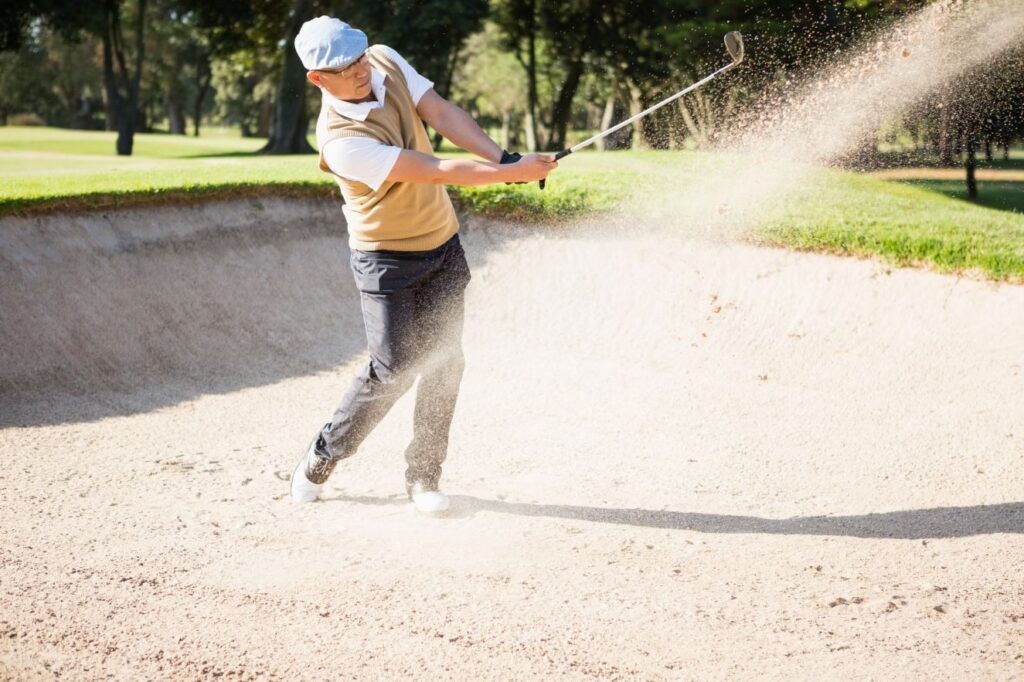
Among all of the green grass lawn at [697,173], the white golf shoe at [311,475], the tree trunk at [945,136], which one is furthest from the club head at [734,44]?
the tree trunk at [945,136]

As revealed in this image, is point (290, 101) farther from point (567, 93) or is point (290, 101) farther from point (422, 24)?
point (567, 93)

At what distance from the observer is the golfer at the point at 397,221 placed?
4.43m

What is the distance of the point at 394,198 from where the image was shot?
476 centimetres

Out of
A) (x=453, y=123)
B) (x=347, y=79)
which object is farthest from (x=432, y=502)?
(x=347, y=79)

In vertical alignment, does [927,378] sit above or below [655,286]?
below

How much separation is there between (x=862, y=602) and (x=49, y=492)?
4664 millimetres

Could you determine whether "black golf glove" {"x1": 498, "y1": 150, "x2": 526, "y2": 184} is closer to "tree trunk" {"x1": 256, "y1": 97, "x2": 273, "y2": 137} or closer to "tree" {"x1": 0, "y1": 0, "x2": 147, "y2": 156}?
"tree" {"x1": 0, "y1": 0, "x2": 147, "y2": 156}

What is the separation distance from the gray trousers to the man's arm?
526mm

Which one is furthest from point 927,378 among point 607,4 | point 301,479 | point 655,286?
point 607,4

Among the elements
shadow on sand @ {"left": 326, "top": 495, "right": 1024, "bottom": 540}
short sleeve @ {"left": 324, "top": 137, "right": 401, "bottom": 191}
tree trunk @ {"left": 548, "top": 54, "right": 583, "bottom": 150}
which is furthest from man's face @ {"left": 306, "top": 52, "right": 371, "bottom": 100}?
tree trunk @ {"left": 548, "top": 54, "right": 583, "bottom": 150}

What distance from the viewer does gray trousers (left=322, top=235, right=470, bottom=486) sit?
4.98 metres

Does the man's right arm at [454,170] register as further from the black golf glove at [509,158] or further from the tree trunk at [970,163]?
the tree trunk at [970,163]

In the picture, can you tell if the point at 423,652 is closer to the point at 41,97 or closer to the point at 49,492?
the point at 49,492

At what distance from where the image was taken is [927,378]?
757cm
